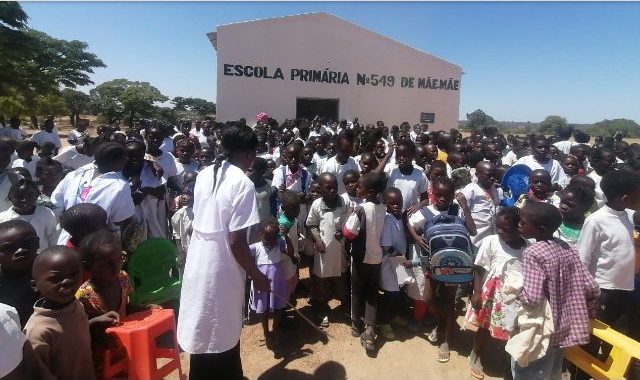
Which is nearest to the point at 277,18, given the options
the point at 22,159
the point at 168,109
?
the point at 22,159

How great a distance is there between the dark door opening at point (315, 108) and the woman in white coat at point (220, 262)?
15256 millimetres

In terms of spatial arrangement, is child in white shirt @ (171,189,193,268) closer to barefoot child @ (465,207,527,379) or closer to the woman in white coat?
the woman in white coat

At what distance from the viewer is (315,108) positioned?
1770 centimetres

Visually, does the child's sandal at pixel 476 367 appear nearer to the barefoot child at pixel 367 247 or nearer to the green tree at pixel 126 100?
the barefoot child at pixel 367 247

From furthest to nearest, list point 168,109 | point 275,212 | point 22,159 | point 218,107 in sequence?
point 168,109 → point 218,107 → point 22,159 → point 275,212

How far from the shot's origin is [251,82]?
51.2 ft

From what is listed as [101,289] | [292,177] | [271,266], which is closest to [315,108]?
[292,177]

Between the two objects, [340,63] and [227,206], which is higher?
[340,63]

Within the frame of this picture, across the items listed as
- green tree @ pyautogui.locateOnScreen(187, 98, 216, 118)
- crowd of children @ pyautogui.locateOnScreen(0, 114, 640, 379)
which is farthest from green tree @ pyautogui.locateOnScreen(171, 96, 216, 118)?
crowd of children @ pyautogui.locateOnScreen(0, 114, 640, 379)

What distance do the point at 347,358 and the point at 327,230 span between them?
1132mm

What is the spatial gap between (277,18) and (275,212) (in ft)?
44.1

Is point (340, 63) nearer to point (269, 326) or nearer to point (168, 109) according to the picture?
point (269, 326)

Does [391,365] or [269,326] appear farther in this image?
[269,326]

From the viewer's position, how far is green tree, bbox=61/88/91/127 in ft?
117
